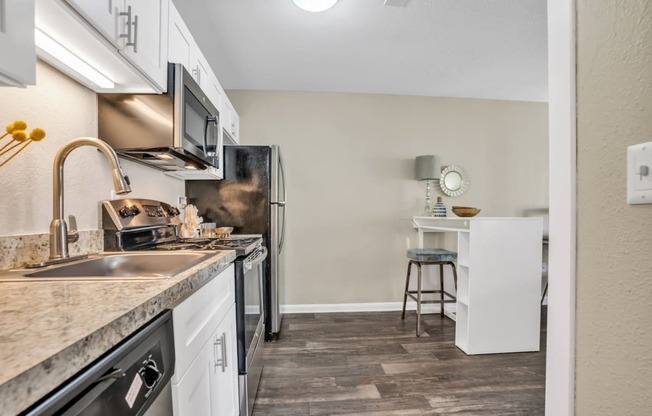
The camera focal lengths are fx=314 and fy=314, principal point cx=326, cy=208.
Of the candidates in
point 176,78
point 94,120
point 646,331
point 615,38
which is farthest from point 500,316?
point 94,120

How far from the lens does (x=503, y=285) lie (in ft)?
7.87

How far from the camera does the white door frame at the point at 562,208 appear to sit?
0.78 metres

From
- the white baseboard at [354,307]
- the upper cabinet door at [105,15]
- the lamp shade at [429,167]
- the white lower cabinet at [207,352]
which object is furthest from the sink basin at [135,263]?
the lamp shade at [429,167]

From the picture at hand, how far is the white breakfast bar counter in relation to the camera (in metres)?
2.38

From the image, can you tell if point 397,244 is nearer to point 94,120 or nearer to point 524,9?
point 524,9

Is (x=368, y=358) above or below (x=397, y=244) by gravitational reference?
below

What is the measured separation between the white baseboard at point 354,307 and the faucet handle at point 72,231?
2294mm

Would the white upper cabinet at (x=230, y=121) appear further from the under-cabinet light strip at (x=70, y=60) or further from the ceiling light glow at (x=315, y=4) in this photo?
the under-cabinet light strip at (x=70, y=60)

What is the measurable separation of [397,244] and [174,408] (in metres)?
2.92

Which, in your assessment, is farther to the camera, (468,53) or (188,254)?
(468,53)

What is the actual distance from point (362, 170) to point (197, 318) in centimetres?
269

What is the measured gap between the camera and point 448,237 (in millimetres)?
3488

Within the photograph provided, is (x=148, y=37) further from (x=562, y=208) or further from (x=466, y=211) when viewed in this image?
(x=466, y=211)

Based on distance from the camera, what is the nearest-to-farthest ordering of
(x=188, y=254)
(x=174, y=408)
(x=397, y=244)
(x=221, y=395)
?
(x=174, y=408) < (x=221, y=395) < (x=188, y=254) < (x=397, y=244)
